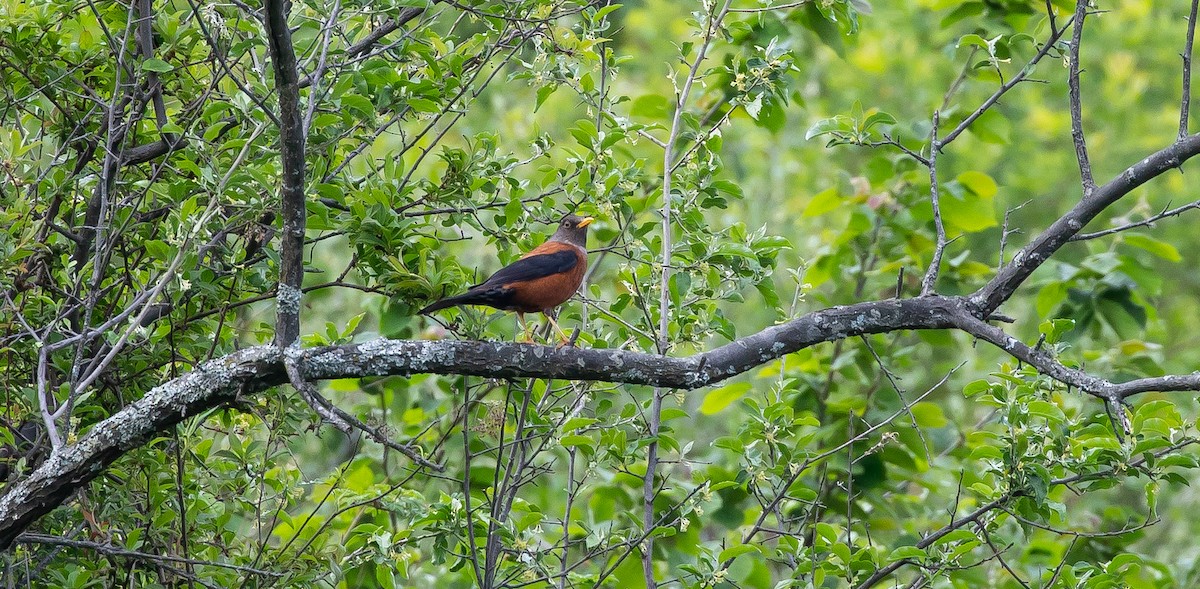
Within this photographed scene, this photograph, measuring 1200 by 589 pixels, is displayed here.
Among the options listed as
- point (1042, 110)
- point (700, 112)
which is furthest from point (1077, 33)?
point (1042, 110)

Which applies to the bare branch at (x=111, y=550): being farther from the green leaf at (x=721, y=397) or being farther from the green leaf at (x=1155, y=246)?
the green leaf at (x=1155, y=246)

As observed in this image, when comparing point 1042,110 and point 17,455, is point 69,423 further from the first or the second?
point 1042,110

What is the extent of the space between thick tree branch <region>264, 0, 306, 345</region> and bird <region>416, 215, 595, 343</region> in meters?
0.77

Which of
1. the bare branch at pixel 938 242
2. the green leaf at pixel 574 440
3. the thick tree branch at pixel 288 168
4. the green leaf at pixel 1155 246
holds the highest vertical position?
the green leaf at pixel 1155 246

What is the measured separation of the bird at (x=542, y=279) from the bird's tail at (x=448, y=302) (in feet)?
0.21

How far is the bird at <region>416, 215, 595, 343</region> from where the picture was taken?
420 centimetres

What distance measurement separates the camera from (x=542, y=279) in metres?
4.48

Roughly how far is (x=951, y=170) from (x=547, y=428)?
7.03 meters

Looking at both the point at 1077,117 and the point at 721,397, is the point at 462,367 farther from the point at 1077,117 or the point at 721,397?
the point at 1077,117

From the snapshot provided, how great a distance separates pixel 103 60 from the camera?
3873 mm

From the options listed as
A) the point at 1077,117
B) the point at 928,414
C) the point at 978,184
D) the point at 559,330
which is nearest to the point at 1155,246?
the point at 978,184

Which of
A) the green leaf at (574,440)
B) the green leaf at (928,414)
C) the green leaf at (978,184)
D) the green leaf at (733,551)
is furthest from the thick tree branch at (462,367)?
the green leaf at (978,184)

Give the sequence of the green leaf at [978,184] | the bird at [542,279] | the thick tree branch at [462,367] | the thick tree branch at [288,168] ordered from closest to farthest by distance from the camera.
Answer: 1. the thick tree branch at [288,168]
2. the thick tree branch at [462,367]
3. the bird at [542,279]
4. the green leaf at [978,184]

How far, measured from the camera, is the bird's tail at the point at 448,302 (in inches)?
149
